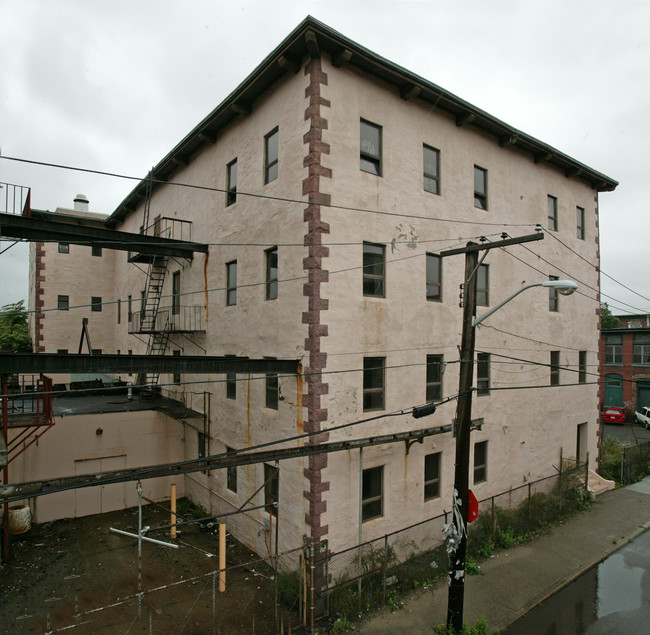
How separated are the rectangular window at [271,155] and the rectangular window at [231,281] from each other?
10.7 ft

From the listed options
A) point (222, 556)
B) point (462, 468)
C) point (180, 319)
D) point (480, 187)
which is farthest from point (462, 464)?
point (180, 319)

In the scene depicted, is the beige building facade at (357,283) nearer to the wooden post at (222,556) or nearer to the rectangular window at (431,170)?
the rectangular window at (431,170)

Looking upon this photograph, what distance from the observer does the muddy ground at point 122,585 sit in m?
10.4

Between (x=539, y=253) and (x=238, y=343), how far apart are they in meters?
12.9

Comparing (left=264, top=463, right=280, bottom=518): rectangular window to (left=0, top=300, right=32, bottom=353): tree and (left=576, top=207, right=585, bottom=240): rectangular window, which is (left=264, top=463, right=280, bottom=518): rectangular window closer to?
(left=576, top=207, right=585, bottom=240): rectangular window

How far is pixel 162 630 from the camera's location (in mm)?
10188

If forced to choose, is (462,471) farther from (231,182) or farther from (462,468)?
(231,182)

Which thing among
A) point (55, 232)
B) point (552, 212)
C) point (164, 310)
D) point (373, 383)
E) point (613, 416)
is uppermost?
point (552, 212)

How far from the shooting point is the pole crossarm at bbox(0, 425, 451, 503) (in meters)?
7.55

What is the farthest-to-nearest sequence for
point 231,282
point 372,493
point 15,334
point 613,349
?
point 613,349 → point 15,334 → point 231,282 → point 372,493

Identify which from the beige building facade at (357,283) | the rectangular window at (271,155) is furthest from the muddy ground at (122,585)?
the rectangular window at (271,155)

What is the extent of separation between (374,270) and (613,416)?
1369 inches

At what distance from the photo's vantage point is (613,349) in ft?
132

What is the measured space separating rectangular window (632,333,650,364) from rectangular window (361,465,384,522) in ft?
119
